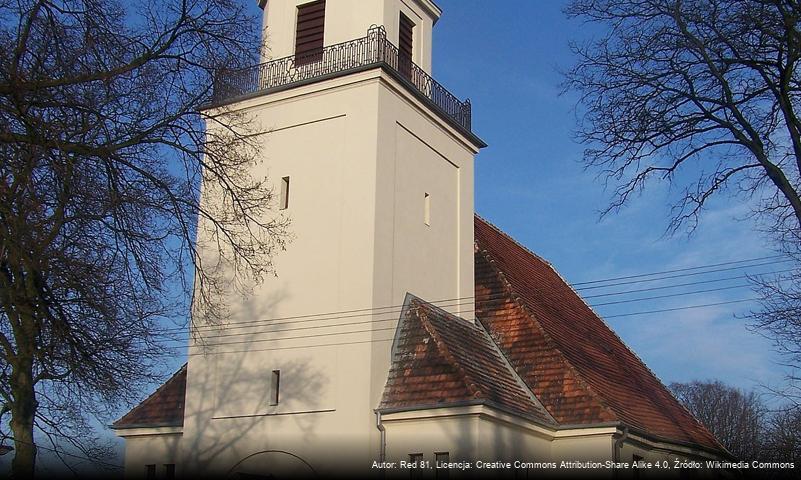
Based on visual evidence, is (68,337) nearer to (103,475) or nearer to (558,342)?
(103,475)

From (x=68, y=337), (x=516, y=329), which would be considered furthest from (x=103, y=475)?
(x=516, y=329)

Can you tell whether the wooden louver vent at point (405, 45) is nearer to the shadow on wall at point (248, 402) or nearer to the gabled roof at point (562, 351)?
the gabled roof at point (562, 351)

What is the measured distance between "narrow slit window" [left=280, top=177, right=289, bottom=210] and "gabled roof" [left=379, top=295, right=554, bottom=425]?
131 inches

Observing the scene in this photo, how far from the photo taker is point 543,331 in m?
21.1

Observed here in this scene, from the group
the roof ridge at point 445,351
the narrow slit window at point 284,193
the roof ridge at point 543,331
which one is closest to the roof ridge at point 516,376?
the roof ridge at point 543,331

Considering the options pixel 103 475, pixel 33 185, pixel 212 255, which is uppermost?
pixel 212 255

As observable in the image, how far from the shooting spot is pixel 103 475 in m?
15.9

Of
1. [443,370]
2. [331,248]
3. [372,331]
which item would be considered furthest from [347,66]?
[443,370]

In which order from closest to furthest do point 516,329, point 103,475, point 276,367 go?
point 103,475 → point 276,367 → point 516,329

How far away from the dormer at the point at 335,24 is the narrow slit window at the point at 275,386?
279 inches

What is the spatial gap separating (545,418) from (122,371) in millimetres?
9631

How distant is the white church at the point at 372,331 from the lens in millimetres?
17594

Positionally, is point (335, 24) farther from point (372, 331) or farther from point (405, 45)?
point (372, 331)

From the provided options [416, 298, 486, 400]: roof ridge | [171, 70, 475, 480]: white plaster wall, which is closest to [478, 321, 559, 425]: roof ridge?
[171, 70, 475, 480]: white plaster wall
